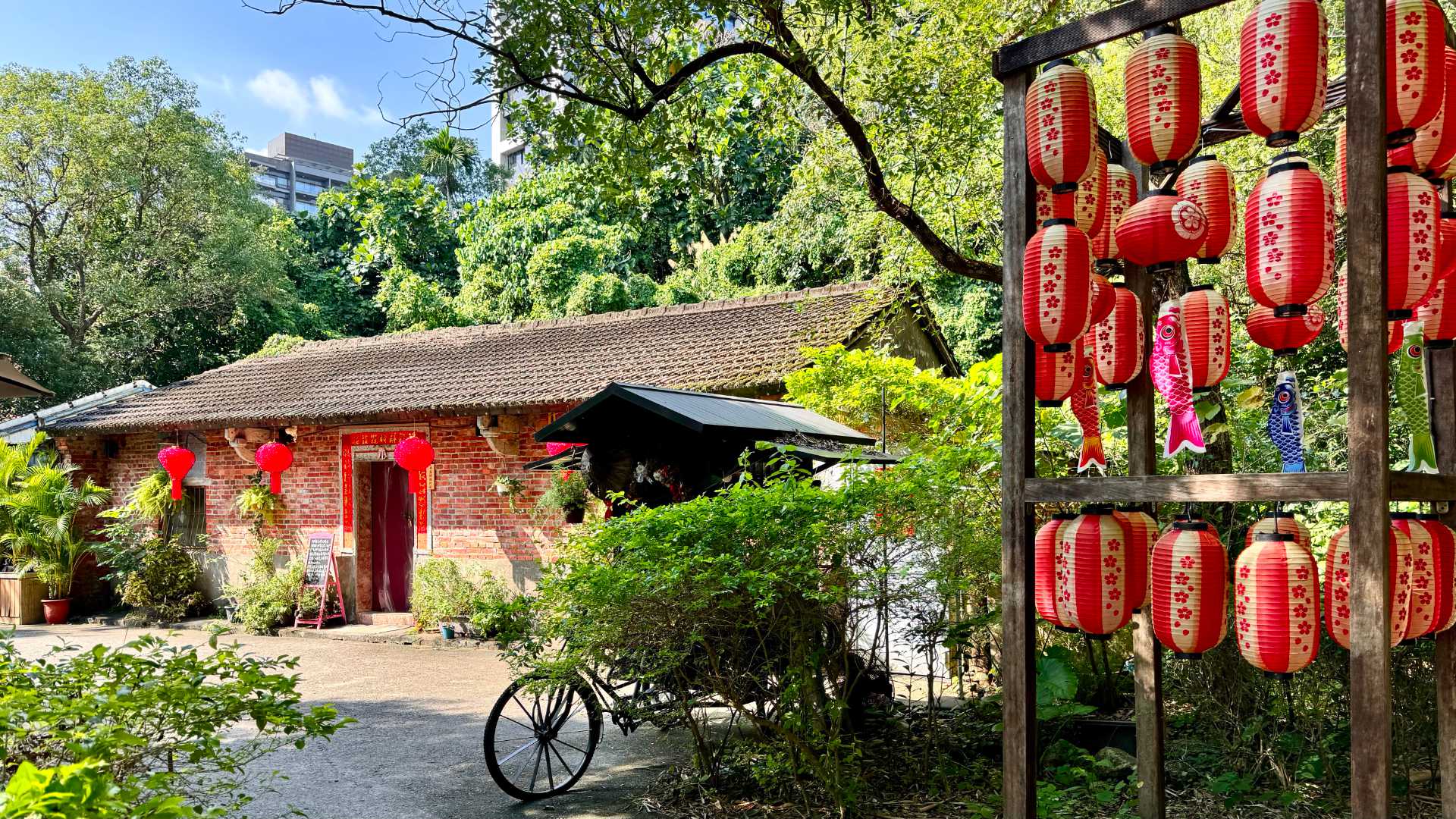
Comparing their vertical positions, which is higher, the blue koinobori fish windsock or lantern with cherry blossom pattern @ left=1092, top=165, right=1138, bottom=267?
lantern with cherry blossom pattern @ left=1092, top=165, right=1138, bottom=267

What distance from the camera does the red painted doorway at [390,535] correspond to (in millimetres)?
13336

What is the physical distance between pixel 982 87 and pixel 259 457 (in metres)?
10.1

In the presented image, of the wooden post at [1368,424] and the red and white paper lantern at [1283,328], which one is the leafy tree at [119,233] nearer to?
the red and white paper lantern at [1283,328]

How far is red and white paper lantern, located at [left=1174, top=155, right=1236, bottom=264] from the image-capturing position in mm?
3465

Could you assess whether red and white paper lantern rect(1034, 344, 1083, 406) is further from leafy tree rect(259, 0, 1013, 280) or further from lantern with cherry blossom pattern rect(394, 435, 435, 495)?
lantern with cherry blossom pattern rect(394, 435, 435, 495)

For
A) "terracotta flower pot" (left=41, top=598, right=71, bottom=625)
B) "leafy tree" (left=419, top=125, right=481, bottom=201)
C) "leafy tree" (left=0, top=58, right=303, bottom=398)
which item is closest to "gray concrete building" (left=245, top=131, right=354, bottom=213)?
"leafy tree" (left=419, top=125, right=481, bottom=201)

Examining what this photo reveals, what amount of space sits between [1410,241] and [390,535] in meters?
12.5

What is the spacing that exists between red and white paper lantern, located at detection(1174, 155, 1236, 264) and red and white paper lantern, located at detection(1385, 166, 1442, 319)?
543 millimetres

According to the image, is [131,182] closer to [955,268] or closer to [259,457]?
[259,457]

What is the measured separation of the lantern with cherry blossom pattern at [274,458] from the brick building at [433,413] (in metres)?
0.23

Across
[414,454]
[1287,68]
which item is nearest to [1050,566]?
[1287,68]

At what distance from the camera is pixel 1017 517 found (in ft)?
10.9

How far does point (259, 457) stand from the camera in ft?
43.1

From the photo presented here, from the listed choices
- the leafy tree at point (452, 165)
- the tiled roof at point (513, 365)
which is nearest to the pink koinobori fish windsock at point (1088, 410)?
the tiled roof at point (513, 365)
